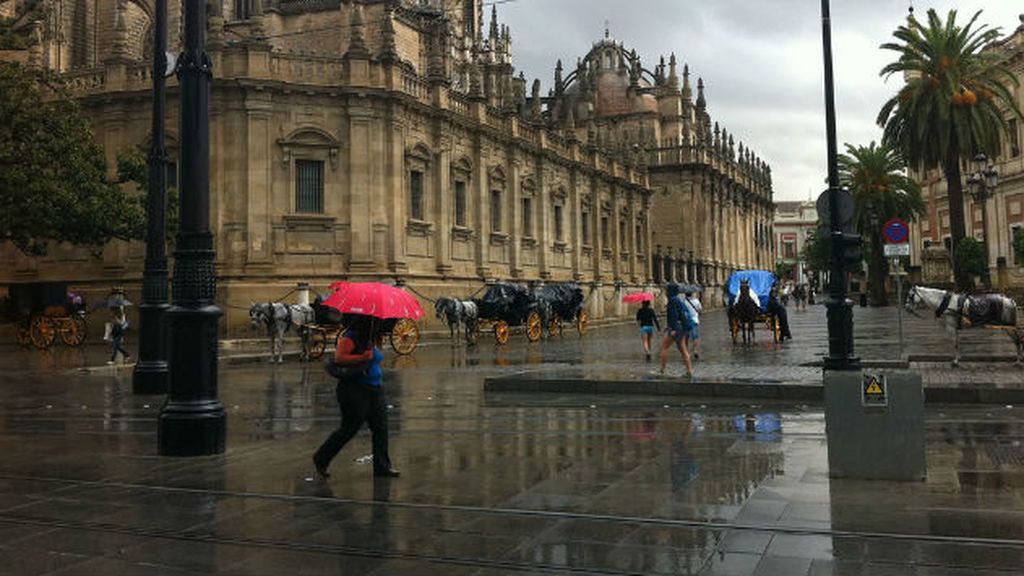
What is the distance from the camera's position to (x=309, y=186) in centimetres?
2977

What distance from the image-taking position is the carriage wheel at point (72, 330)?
87.0ft

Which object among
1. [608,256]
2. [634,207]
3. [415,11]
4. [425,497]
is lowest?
[425,497]

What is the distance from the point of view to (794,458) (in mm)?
8023

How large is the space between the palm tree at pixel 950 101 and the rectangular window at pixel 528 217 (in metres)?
17.6

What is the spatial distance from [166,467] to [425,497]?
2910 millimetres

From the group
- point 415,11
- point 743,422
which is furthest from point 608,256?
point 743,422

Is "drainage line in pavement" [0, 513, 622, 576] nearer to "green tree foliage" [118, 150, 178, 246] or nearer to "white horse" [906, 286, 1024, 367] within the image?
"white horse" [906, 286, 1024, 367]

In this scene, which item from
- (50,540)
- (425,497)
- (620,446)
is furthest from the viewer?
(620,446)

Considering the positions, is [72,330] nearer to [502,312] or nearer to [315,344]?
[315,344]

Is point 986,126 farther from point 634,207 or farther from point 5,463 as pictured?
point 5,463

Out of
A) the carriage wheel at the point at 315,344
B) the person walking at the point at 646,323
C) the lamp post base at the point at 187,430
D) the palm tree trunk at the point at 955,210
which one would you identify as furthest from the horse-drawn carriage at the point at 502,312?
the lamp post base at the point at 187,430

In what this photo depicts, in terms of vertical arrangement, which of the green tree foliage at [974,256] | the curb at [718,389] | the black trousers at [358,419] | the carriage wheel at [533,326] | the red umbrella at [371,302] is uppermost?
the green tree foliage at [974,256]

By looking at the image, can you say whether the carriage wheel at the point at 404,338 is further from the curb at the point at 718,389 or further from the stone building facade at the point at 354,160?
the curb at the point at 718,389

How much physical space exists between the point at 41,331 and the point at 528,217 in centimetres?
2317
